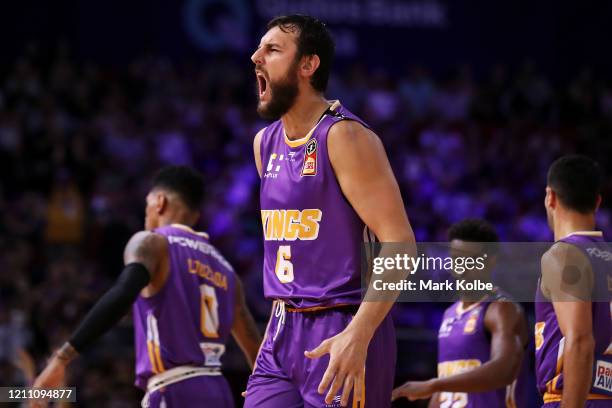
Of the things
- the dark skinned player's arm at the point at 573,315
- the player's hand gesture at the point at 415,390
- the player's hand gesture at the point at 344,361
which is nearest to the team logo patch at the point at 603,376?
the dark skinned player's arm at the point at 573,315

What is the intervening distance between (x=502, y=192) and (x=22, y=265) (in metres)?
7.47

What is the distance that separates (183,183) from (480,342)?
2133mm

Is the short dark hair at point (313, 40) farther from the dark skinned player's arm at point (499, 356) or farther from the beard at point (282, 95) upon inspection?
the dark skinned player's arm at point (499, 356)

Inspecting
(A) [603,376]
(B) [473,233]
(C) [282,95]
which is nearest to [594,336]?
(A) [603,376]

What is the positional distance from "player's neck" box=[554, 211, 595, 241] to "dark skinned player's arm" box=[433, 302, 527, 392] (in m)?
0.97

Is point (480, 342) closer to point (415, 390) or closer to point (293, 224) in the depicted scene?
point (415, 390)

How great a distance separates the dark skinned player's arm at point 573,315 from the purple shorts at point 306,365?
0.95m

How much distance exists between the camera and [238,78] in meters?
16.5

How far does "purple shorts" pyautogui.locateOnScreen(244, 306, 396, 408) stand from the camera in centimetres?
407

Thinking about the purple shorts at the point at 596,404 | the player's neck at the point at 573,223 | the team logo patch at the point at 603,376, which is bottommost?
the purple shorts at the point at 596,404

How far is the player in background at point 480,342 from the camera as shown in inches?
223

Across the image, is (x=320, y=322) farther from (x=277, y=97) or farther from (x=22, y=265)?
(x=22, y=265)

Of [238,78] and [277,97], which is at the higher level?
[238,78]

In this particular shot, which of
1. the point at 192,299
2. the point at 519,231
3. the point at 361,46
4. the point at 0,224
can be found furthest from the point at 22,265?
the point at 361,46
